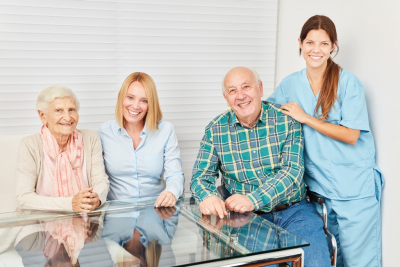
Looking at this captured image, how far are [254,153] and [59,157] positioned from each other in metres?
0.99

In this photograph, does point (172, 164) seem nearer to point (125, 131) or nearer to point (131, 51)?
point (125, 131)

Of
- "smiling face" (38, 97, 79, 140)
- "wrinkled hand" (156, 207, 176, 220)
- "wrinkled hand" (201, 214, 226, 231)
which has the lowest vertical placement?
"wrinkled hand" (156, 207, 176, 220)

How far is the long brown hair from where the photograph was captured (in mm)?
2117

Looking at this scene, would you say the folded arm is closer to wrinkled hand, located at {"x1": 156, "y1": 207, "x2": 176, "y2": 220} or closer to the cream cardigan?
wrinkled hand, located at {"x1": 156, "y1": 207, "x2": 176, "y2": 220}

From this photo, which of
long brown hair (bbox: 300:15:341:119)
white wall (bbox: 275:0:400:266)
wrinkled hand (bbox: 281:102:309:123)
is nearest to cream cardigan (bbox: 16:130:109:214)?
wrinkled hand (bbox: 281:102:309:123)

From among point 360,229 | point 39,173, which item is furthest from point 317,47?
point 39,173

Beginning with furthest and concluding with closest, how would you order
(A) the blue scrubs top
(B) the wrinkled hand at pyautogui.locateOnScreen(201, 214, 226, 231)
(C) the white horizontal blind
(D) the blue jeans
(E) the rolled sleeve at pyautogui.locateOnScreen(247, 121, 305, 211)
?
(C) the white horizontal blind
(A) the blue scrubs top
(E) the rolled sleeve at pyautogui.locateOnScreen(247, 121, 305, 211)
(D) the blue jeans
(B) the wrinkled hand at pyautogui.locateOnScreen(201, 214, 226, 231)

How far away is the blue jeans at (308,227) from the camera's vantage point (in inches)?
72.6

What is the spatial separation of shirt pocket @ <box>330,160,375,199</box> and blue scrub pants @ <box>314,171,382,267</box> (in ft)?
0.12

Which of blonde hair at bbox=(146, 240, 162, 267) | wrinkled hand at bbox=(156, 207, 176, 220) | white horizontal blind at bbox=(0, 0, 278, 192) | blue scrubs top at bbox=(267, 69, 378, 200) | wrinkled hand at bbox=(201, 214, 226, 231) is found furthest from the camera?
white horizontal blind at bbox=(0, 0, 278, 192)

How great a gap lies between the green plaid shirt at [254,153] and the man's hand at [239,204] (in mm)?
226

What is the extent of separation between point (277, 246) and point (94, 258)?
1.92 ft

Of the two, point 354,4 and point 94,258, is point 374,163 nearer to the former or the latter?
point 354,4

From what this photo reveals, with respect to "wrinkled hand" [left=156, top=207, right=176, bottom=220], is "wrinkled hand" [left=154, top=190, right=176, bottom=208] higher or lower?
higher
